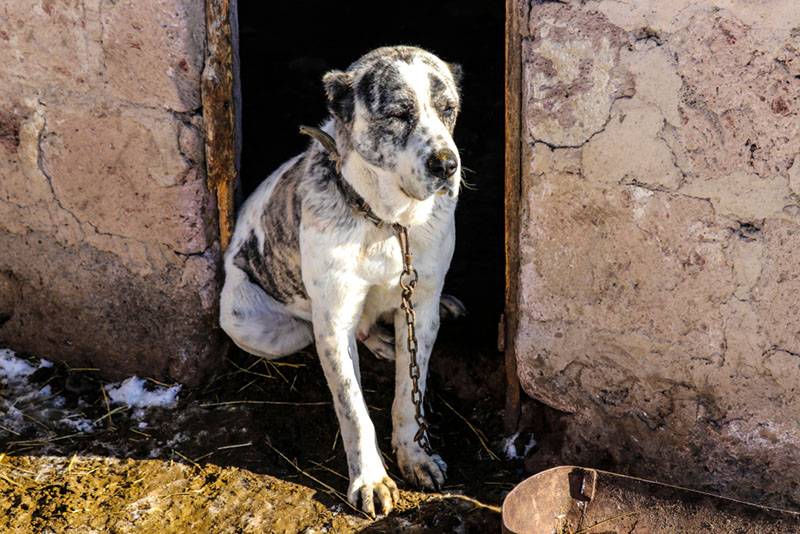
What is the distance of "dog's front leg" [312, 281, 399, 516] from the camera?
3.63 meters

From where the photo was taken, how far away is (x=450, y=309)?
4461 millimetres

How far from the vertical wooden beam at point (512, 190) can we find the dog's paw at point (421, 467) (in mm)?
393

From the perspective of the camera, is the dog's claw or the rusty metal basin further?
the dog's claw

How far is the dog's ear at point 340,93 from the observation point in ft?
11.1

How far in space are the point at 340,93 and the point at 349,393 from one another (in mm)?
1126

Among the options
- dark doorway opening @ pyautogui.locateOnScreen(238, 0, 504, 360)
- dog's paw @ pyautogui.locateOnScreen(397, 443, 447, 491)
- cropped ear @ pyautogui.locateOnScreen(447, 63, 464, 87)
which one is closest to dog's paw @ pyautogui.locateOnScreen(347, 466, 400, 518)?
dog's paw @ pyautogui.locateOnScreen(397, 443, 447, 491)

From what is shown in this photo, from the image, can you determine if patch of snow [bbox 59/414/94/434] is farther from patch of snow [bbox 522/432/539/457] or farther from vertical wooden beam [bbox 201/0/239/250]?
patch of snow [bbox 522/432/539/457]

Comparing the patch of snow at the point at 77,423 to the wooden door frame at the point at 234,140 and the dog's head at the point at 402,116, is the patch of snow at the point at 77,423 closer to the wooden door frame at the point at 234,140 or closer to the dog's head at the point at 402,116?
the wooden door frame at the point at 234,140

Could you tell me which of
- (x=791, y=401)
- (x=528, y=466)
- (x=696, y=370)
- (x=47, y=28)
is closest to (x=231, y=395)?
(x=528, y=466)

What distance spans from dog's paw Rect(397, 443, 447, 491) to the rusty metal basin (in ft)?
1.83

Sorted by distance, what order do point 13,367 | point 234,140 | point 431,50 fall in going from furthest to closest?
point 431,50 → point 13,367 → point 234,140

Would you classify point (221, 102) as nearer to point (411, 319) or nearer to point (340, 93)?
point (340, 93)

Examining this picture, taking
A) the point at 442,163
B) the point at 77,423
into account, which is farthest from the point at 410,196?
the point at 77,423

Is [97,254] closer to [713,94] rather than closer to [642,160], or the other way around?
[642,160]
